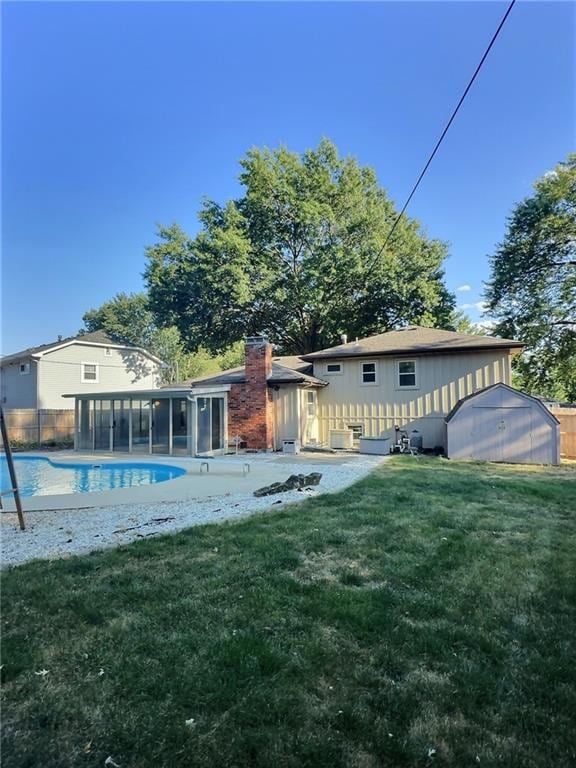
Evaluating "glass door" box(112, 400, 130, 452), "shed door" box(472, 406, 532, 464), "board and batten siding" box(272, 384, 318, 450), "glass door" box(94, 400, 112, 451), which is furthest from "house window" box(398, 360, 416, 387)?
"glass door" box(94, 400, 112, 451)

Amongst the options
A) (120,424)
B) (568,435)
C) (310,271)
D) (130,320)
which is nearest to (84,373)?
(120,424)

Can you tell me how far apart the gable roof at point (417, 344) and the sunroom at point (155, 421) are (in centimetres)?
499

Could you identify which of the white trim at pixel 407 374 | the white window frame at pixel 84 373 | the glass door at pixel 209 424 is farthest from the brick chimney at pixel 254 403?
the white window frame at pixel 84 373

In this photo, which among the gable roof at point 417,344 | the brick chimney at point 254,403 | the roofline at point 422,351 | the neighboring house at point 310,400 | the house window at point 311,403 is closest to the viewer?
the roofline at point 422,351

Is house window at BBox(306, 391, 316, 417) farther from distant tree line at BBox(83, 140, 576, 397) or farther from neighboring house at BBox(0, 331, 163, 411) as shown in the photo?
neighboring house at BBox(0, 331, 163, 411)

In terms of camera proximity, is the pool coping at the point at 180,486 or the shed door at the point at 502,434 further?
the shed door at the point at 502,434

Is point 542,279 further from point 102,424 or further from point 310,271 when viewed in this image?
point 102,424

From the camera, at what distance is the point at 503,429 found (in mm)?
12648

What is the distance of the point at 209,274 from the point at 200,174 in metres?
4.63

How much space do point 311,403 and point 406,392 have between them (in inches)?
142

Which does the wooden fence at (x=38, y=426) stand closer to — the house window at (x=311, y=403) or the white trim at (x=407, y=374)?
the house window at (x=311, y=403)

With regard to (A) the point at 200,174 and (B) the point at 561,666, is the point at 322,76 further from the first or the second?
(B) the point at 561,666

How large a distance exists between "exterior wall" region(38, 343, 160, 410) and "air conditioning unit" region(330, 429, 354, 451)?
12.7 metres

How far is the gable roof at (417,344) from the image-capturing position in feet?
47.5
